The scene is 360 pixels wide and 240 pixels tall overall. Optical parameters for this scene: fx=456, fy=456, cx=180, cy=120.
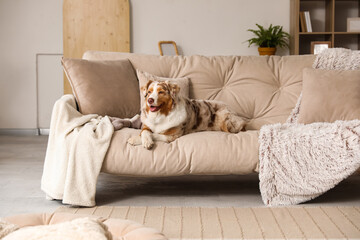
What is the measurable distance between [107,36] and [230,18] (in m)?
1.47

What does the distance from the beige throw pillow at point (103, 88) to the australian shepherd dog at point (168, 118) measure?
0.90ft

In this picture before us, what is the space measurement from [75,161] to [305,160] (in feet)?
4.06

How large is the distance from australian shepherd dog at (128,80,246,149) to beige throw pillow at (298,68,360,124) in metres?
0.43

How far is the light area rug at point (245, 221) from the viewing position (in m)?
2.05

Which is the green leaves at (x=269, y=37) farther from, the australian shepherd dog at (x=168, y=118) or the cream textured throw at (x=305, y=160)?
the cream textured throw at (x=305, y=160)

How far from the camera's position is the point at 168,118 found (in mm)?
2623

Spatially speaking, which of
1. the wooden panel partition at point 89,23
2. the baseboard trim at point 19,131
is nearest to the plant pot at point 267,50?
A: the wooden panel partition at point 89,23

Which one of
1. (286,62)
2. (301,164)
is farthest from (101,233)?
(286,62)

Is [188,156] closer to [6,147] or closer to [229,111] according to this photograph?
[229,111]

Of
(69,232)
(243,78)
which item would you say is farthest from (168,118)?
(69,232)

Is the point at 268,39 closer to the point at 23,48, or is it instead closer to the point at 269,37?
the point at 269,37

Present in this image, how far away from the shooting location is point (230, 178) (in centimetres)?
322

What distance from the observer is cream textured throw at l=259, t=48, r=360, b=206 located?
7.93 feet

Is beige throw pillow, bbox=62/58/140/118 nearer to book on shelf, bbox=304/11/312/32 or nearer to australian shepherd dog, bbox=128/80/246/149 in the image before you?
australian shepherd dog, bbox=128/80/246/149
